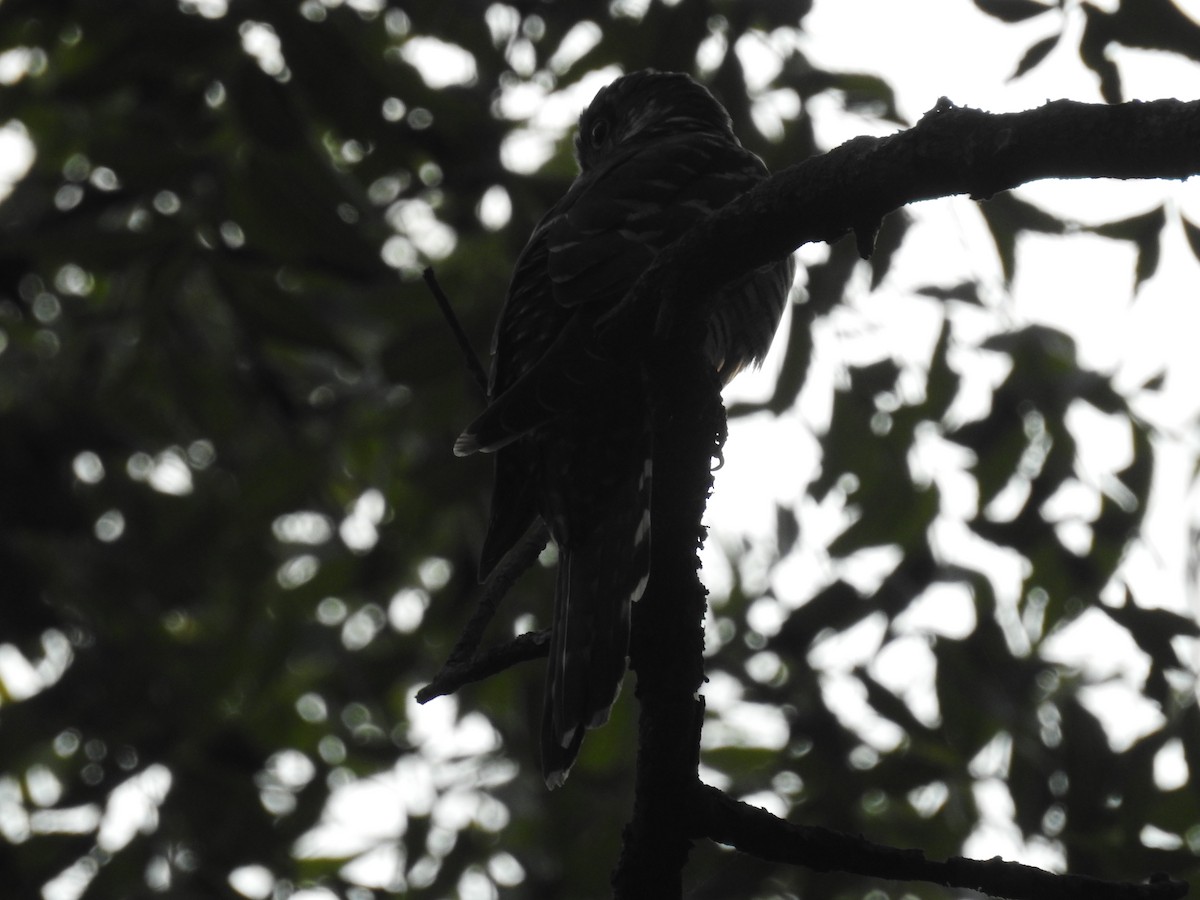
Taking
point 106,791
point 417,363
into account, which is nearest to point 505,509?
point 417,363

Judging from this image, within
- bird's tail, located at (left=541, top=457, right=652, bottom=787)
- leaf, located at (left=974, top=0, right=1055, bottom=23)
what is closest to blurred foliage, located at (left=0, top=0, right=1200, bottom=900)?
leaf, located at (left=974, top=0, right=1055, bottom=23)

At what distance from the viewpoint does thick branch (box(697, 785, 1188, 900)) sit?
1750 mm

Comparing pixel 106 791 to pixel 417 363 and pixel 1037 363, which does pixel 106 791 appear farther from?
pixel 1037 363

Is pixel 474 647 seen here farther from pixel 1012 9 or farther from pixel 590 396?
pixel 1012 9

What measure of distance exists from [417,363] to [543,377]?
35.6 inches

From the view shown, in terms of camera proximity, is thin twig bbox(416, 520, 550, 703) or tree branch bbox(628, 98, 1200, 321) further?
thin twig bbox(416, 520, 550, 703)

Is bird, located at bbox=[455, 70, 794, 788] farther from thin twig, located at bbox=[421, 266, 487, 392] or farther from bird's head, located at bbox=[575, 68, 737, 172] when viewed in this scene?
bird's head, located at bbox=[575, 68, 737, 172]

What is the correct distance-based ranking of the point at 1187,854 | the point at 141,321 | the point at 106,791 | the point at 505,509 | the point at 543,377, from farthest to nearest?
the point at 106,791 < the point at 141,321 < the point at 505,509 < the point at 1187,854 < the point at 543,377

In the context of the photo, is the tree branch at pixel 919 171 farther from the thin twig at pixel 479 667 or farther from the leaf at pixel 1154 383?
the leaf at pixel 1154 383

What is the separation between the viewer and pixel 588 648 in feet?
7.71

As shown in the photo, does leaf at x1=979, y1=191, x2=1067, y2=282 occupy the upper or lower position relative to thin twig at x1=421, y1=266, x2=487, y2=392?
upper

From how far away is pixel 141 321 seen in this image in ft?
11.3

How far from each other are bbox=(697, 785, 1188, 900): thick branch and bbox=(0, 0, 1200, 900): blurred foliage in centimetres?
92

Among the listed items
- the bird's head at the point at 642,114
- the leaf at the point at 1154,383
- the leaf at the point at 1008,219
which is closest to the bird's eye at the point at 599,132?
the bird's head at the point at 642,114
